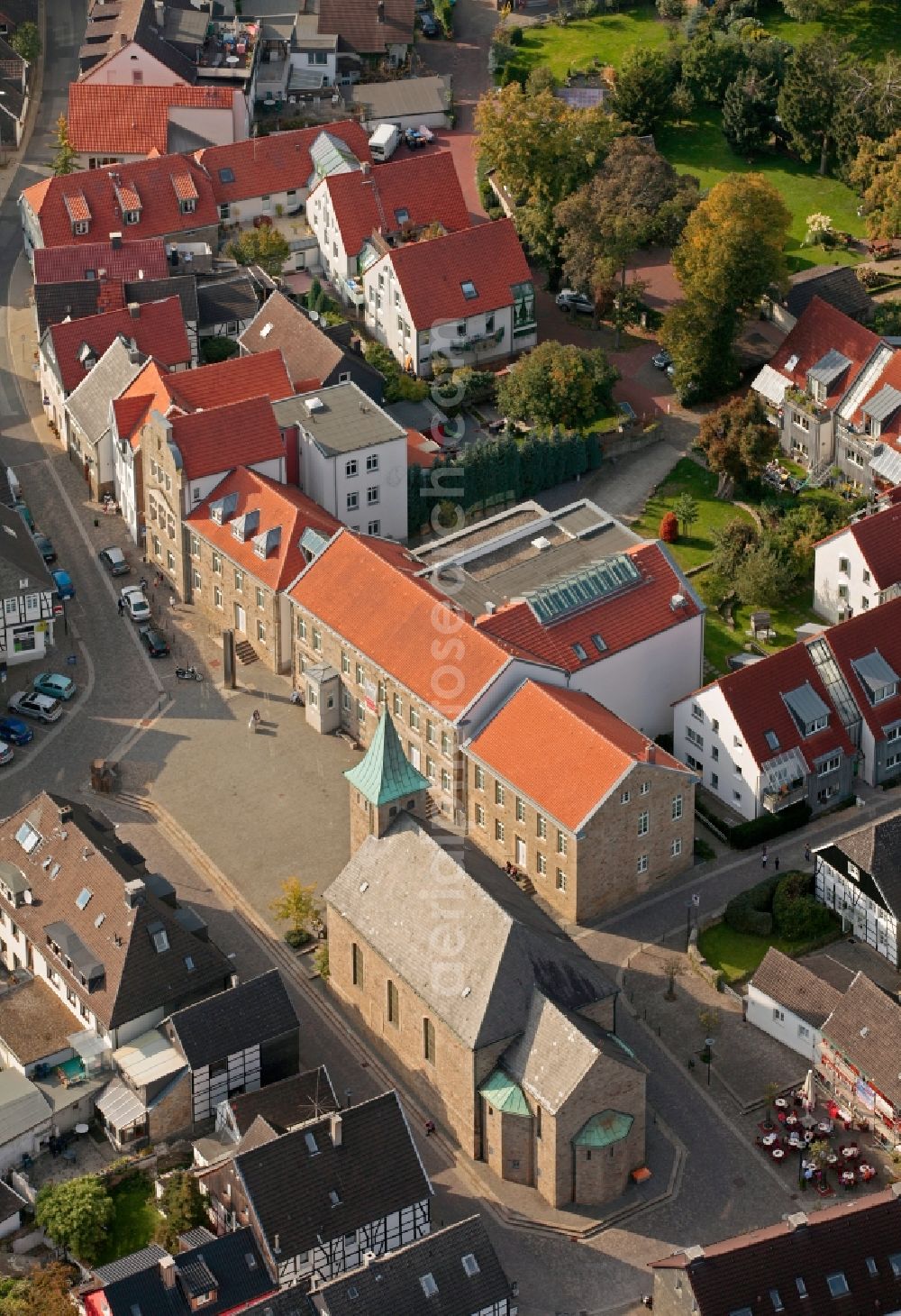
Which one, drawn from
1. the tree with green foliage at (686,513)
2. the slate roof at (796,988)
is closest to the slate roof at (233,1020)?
the slate roof at (796,988)

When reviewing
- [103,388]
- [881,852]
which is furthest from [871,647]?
[103,388]

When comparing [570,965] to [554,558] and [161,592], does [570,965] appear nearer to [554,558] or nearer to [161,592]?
[554,558]

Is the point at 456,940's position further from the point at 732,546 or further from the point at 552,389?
the point at 552,389

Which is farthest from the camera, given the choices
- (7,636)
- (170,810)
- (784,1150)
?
(7,636)

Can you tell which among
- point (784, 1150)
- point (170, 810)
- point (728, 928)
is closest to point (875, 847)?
point (728, 928)

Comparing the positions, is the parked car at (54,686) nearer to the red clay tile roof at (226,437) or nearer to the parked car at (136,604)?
the parked car at (136,604)

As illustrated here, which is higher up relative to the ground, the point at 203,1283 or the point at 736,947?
the point at 203,1283
